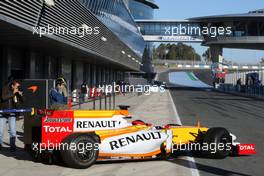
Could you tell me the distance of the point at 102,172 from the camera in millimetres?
8953

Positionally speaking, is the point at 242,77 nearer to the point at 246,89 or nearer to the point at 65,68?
the point at 246,89

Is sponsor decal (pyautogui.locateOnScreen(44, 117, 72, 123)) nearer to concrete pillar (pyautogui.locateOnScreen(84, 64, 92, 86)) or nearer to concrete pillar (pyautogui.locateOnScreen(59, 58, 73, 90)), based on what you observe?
concrete pillar (pyautogui.locateOnScreen(59, 58, 73, 90))

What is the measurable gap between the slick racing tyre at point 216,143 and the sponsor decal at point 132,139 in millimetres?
1143

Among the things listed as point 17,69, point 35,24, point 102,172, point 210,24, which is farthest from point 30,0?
point 210,24

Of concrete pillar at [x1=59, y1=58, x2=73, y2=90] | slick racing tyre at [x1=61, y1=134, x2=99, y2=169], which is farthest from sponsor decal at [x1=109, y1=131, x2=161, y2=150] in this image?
concrete pillar at [x1=59, y1=58, x2=73, y2=90]

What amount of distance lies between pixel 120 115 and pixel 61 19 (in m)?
11.0

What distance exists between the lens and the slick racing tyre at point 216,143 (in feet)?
34.5

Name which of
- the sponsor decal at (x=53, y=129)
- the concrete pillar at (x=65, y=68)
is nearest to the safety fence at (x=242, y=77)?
the concrete pillar at (x=65, y=68)

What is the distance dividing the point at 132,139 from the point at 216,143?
1.84 metres

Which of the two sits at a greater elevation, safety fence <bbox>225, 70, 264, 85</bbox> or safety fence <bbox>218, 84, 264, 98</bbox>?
safety fence <bbox>225, 70, 264, 85</bbox>

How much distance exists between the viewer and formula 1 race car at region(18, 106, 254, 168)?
361 inches

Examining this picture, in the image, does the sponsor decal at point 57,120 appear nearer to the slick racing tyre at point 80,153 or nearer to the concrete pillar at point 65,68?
the slick racing tyre at point 80,153

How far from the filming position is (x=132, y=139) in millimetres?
9781

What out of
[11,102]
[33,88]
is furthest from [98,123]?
[33,88]
